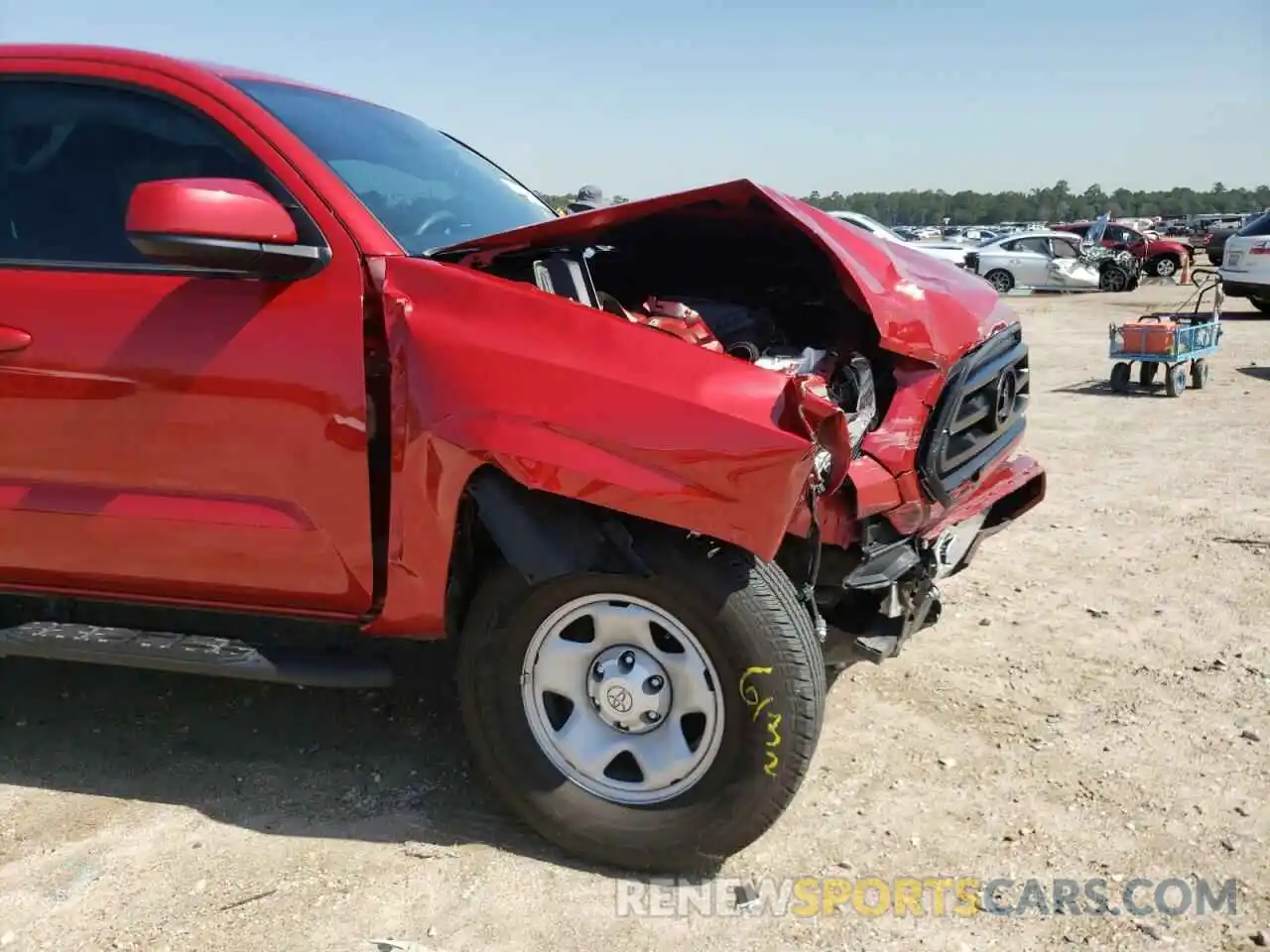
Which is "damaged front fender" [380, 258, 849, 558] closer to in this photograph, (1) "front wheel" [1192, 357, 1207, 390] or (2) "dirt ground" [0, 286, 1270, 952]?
(2) "dirt ground" [0, 286, 1270, 952]

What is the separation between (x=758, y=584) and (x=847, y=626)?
20.7 inches

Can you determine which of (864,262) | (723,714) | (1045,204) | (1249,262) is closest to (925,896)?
(723,714)

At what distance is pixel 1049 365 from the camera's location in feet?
38.1

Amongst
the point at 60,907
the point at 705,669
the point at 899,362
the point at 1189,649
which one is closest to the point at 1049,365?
the point at 1189,649

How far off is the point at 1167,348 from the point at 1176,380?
0.56 m

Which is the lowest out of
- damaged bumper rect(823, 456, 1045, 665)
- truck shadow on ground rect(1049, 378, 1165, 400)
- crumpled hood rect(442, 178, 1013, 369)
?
truck shadow on ground rect(1049, 378, 1165, 400)

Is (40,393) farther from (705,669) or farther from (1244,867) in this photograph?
(1244,867)

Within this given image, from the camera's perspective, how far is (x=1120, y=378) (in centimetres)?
948

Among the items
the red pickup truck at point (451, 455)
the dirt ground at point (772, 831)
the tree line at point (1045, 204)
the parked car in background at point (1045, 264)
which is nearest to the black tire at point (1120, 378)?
the dirt ground at point (772, 831)

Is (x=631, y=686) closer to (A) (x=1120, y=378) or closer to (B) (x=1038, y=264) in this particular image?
(A) (x=1120, y=378)

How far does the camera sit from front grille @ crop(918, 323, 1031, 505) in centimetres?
280

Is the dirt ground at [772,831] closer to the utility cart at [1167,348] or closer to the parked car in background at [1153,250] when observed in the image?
the utility cart at [1167,348]

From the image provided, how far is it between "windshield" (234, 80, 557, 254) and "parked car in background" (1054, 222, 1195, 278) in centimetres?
2551

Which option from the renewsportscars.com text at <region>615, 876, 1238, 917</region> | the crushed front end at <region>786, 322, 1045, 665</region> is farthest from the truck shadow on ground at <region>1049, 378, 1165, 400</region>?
the renewsportscars.com text at <region>615, 876, 1238, 917</region>
